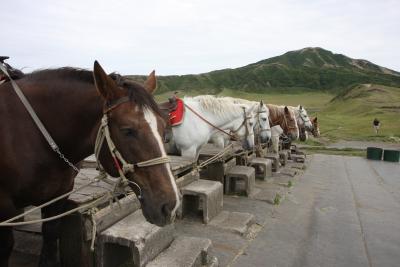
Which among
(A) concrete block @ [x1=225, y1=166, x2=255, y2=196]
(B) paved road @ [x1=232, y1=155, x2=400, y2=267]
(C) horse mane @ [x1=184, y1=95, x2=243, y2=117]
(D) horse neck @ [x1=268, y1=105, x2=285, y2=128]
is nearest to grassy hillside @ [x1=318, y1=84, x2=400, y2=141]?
(D) horse neck @ [x1=268, y1=105, x2=285, y2=128]

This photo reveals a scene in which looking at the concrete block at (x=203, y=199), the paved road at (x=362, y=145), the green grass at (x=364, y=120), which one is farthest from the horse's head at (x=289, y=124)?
the paved road at (x=362, y=145)

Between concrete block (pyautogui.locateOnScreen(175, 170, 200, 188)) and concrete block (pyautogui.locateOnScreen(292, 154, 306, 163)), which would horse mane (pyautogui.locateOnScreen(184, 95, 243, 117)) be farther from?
concrete block (pyautogui.locateOnScreen(292, 154, 306, 163))

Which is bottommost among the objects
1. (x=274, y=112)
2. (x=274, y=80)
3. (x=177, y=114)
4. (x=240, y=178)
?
(x=240, y=178)

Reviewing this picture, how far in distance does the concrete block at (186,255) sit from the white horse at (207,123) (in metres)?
2.77

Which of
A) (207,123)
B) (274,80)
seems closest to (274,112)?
(207,123)

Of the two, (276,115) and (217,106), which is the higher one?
(217,106)

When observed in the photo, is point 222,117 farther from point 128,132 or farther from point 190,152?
point 128,132

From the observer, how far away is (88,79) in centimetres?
250

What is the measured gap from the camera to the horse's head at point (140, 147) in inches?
85.1

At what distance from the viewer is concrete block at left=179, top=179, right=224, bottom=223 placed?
562cm

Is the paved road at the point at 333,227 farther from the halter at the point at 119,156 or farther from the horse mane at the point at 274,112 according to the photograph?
the halter at the point at 119,156

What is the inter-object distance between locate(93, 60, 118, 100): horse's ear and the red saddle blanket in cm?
417

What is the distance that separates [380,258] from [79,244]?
431 centimetres

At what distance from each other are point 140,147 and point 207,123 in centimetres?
486
